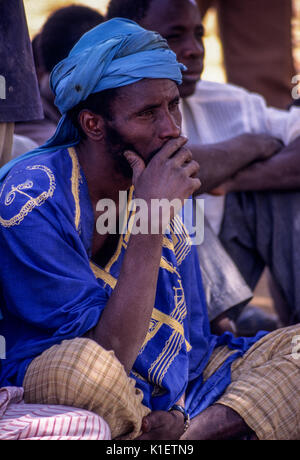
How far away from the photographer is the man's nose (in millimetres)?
2909

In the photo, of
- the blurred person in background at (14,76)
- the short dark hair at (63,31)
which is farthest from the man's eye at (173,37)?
the blurred person in background at (14,76)

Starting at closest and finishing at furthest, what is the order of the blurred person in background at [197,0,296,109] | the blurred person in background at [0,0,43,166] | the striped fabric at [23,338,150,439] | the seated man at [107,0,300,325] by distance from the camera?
the striped fabric at [23,338,150,439], the blurred person in background at [0,0,43,166], the seated man at [107,0,300,325], the blurred person in background at [197,0,296,109]

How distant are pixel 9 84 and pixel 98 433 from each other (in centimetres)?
155

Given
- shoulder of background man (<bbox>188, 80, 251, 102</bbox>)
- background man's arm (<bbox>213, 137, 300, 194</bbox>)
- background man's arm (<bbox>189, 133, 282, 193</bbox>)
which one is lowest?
background man's arm (<bbox>213, 137, 300, 194</bbox>)

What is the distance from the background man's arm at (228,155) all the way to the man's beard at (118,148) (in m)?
1.11

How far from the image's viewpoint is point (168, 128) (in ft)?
9.56

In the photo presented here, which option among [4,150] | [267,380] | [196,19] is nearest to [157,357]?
[267,380]

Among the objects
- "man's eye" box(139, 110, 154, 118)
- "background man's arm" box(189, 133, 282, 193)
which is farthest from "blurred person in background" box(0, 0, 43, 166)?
"background man's arm" box(189, 133, 282, 193)

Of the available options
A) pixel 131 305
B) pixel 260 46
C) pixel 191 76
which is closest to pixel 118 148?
pixel 131 305

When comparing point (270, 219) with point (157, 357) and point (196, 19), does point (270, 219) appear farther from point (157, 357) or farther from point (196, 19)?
point (157, 357)

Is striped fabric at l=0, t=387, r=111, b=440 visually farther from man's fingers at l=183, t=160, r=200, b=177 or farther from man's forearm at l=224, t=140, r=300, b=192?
man's forearm at l=224, t=140, r=300, b=192

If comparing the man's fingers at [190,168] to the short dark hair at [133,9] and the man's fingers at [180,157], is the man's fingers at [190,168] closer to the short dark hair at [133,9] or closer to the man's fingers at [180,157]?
the man's fingers at [180,157]

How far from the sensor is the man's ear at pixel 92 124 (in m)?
3.00

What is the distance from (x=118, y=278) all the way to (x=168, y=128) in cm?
62
